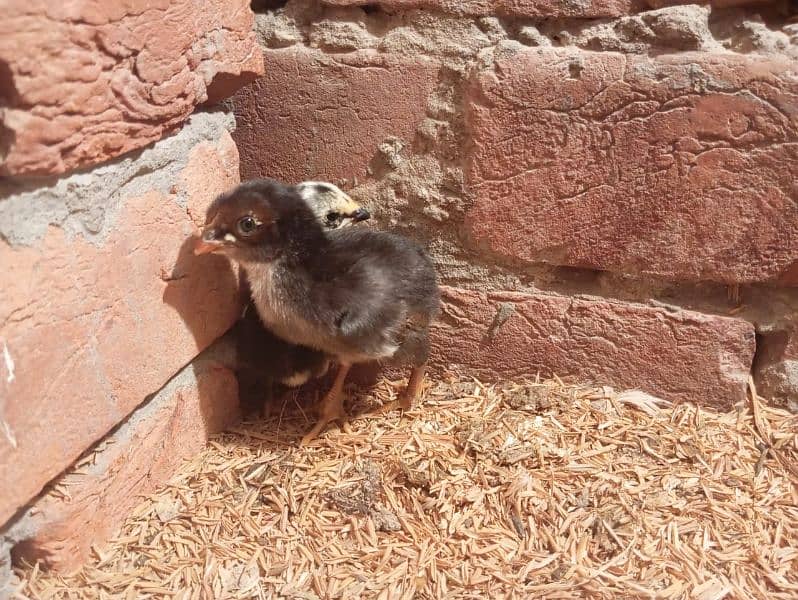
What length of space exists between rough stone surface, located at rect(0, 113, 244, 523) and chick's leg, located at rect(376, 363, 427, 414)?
579mm

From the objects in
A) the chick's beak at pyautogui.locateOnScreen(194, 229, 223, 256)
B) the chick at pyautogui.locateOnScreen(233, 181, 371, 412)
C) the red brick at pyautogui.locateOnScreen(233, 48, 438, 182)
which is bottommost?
the chick at pyautogui.locateOnScreen(233, 181, 371, 412)

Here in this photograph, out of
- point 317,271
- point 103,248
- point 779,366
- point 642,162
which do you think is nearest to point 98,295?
point 103,248

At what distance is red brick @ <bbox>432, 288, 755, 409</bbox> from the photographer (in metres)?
1.98

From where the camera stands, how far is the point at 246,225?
176 cm

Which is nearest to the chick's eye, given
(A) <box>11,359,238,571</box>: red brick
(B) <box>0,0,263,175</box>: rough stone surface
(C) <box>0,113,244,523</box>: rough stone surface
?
(C) <box>0,113,244,523</box>: rough stone surface

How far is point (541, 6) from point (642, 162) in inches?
18.6

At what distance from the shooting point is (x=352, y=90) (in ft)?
6.26

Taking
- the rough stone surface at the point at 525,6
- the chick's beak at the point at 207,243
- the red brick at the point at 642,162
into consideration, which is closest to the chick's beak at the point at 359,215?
the red brick at the point at 642,162

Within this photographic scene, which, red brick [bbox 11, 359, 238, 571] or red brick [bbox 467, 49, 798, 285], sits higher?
red brick [bbox 467, 49, 798, 285]

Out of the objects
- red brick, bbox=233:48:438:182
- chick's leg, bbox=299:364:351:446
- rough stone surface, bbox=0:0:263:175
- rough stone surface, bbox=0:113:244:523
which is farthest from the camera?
chick's leg, bbox=299:364:351:446

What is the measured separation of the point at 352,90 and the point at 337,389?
868 millimetres

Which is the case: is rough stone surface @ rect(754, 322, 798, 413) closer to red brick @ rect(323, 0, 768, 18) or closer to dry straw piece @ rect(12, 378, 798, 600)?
dry straw piece @ rect(12, 378, 798, 600)

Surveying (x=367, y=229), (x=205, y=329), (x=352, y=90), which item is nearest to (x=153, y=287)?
(x=205, y=329)

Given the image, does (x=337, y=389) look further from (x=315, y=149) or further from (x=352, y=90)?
(x=352, y=90)
